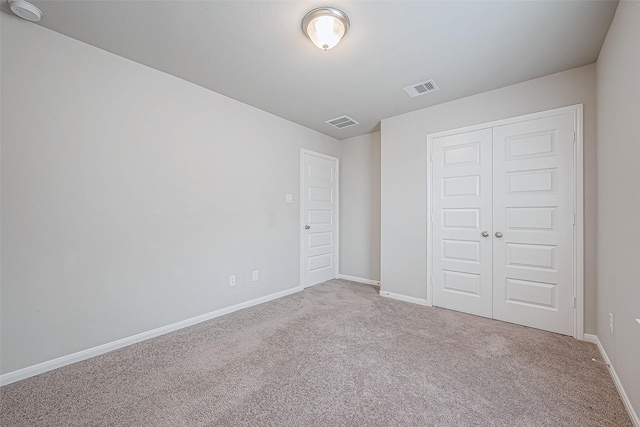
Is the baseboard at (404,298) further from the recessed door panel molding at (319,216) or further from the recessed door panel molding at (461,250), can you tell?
the recessed door panel molding at (319,216)

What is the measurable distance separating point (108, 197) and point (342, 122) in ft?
9.78

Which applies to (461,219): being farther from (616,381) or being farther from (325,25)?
(325,25)

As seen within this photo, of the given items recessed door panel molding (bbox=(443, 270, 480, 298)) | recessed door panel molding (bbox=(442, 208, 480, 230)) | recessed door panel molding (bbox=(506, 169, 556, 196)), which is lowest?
recessed door panel molding (bbox=(443, 270, 480, 298))

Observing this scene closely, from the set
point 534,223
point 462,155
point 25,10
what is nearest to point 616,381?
point 534,223

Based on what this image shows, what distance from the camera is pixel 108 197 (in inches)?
88.0

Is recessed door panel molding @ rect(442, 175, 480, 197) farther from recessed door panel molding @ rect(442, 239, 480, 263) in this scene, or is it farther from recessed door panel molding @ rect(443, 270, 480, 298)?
recessed door panel molding @ rect(443, 270, 480, 298)

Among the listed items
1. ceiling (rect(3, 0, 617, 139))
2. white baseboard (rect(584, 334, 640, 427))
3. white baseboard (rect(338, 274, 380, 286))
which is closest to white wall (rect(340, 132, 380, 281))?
white baseboard (rect(338, 274, 380, 286))

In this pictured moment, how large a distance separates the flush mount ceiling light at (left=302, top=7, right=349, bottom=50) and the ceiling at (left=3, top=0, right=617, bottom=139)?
0.05 metres

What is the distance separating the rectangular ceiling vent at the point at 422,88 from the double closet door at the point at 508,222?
0.64m

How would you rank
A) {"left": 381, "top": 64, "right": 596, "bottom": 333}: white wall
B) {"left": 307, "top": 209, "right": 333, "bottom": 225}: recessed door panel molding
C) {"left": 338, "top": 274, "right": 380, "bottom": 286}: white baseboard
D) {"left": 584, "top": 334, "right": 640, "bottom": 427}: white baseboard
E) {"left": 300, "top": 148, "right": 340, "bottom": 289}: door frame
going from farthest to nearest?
{"left": 338, "top": 274, "right": 380, "bottom": 286}: white baseboard → {"left": 307, "top": 209, "right": 333, "bottom": 225}: recessed door panel molding → {"left": 300, "top": 148, "right": 340, "bottom": 289}: door frame → {"left": 381, "top": 64, "right": 596, "bottom": 333}: white wall → {"left": 584, "top": 334, "right": 640, "bottom": 427}: white baseboard

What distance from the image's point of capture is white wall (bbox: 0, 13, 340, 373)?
186 cm

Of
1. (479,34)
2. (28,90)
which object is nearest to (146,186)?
(28,90)

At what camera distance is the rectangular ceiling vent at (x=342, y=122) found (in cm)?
374

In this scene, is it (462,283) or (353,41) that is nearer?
(353,41)
